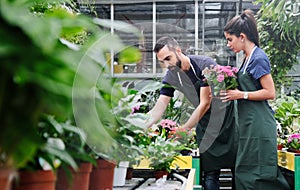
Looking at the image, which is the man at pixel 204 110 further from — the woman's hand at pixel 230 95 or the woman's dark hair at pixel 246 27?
the woman's dark hair at pixel 246 27

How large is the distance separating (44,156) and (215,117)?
2198mm

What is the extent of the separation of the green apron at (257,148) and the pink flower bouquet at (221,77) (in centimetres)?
5

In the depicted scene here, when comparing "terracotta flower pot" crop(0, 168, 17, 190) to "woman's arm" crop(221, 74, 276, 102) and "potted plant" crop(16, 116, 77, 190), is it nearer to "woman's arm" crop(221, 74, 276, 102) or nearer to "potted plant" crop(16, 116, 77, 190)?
"potted plant" crop(16, 116, 77, 190)

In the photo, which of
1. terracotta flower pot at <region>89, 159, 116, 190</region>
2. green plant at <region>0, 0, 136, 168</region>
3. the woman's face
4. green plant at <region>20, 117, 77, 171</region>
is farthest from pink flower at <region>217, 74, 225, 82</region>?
green plant at <region>0, 0, 136, 168</region>

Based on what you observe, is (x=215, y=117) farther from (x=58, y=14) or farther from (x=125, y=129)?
(x=58, y=14)

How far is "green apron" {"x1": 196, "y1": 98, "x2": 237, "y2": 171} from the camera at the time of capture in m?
2.66

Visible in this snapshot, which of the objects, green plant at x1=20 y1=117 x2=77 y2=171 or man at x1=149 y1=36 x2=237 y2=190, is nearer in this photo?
green plant at x1=20 y1=117 x2=77 y2=171

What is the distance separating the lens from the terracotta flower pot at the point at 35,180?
0.64 metres

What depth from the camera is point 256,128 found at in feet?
7.93

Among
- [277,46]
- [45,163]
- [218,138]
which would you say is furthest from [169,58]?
[277,46]

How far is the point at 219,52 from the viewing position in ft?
21.6

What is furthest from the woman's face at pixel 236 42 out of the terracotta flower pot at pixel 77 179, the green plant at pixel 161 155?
the terracotta flower pot at pixel 77 179

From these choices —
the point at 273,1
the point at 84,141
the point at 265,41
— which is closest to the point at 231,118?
the point at 273,1

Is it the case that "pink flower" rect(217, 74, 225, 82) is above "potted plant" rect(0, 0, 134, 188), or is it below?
above
